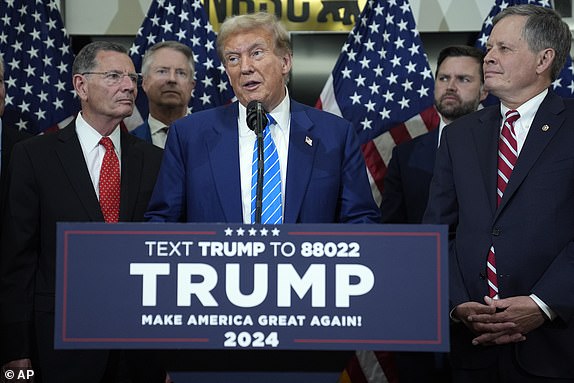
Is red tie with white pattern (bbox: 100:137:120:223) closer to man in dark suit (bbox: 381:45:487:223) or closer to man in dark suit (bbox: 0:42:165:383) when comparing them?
man in dark suit (bbox: 0:42:165:383)

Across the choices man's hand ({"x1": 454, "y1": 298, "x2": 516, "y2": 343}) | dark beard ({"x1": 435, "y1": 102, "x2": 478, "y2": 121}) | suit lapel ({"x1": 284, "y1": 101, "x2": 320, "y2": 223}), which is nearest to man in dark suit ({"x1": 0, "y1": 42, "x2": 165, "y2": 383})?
suit lapel ({"x1": 284, "y1": 101, "x2": 320, "y2": 223})

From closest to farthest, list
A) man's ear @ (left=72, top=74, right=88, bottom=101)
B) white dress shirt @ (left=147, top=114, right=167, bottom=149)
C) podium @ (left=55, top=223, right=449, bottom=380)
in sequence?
1. podium @ (left=55, top=223, right=449, bottom=380)
2. man's ear @ (left=72, top=74, right=88, bottom=101)
3. white dress shirt @ (left=147, top=114, right=167, bottom=149)

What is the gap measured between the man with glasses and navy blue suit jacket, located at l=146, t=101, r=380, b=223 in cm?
147

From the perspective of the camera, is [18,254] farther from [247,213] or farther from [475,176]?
[475,176]

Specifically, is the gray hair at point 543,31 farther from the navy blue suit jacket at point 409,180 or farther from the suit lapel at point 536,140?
the navy blue suit jacket at point 409,180

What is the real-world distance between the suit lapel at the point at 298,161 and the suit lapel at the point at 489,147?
55 cm

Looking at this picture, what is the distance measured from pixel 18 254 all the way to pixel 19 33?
93.1 inches

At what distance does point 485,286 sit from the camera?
2.40 m

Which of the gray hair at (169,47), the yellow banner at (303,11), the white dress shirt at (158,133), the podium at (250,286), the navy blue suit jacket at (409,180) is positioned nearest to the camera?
the podium at (250,286)

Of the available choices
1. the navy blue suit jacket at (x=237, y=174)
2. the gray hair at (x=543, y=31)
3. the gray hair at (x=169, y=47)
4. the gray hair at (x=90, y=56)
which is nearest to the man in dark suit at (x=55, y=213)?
the gray hair at (x=90, y=56)

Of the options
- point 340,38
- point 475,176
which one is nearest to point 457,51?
point 340,38

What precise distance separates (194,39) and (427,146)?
1683 mm

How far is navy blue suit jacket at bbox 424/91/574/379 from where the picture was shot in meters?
2.32

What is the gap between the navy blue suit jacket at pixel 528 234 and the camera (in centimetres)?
232
